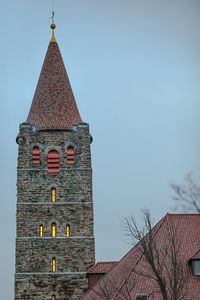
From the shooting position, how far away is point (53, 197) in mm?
41531

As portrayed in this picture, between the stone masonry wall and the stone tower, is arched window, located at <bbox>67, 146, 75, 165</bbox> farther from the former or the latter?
the stone masonry wall

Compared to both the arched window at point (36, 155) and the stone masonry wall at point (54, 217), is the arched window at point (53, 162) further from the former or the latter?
the arched window at point (36, 155)

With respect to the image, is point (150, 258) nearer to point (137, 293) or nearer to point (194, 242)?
point (137, 293)

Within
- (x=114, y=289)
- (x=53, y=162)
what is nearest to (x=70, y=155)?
(x=53, y=162)

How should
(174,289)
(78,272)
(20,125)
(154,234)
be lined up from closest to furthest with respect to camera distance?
(174,289)
(154,234)
(78,272)
(20,125)

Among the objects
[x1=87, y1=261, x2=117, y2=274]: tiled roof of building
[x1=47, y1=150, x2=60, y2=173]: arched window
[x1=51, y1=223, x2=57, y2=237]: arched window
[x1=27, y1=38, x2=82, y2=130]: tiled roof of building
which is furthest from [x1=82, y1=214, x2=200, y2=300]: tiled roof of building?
[x1=27, y1=38, x2=82, y2=130]: tiled roof of building

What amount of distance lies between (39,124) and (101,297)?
51.2ft

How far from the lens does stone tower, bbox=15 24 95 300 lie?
40.0m

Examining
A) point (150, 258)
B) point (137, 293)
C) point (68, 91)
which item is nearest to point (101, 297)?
point (137, 293)

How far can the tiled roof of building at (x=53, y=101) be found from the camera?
142ft

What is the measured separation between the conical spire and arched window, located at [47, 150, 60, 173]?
5.15ft

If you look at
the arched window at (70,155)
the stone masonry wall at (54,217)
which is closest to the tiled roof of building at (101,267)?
the stone masonry wall at (54,217)

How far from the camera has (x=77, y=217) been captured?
4116 cm

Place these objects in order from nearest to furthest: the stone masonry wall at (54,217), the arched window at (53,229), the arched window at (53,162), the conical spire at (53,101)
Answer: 1. the stone masonry wall at (54,217)
2. the arched window at (53,229)
3. the arched window at (53,162)
4. the conical spire at (53,101)
